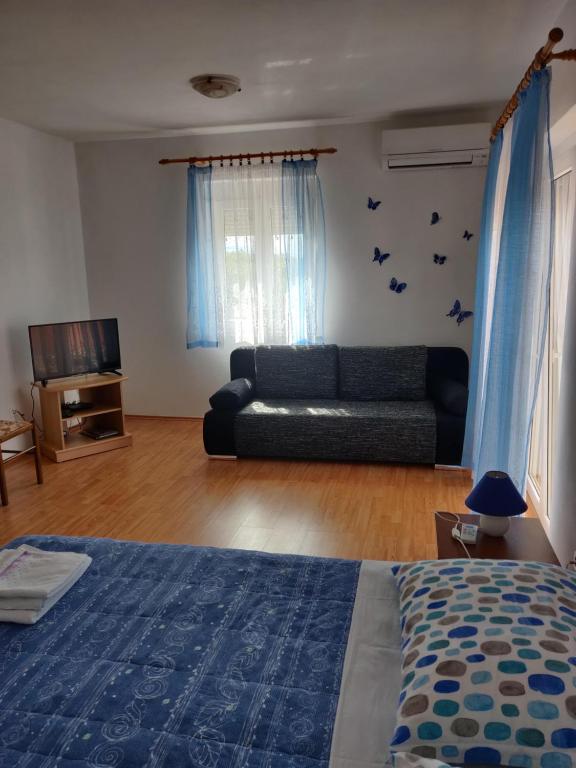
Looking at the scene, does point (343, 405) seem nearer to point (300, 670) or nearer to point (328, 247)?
point (328, 247)

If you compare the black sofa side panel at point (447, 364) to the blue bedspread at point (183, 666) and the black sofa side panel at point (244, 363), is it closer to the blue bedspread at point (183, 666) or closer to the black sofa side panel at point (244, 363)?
the black sofa side panel at point (244, 363)

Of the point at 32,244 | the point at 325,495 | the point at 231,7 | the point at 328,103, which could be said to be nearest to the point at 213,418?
the point at 325,495

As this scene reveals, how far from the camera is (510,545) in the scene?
2.21 meters

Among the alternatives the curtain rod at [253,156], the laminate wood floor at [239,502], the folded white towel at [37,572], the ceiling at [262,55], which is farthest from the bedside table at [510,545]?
the curtain rod at [253,156]

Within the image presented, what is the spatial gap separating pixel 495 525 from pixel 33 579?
1663 millimetres

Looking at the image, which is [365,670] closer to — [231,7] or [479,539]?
[479,539]

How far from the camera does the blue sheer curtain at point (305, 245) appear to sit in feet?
16.5

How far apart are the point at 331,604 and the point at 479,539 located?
0.76m

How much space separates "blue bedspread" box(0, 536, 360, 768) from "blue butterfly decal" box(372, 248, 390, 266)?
3499 millimetres

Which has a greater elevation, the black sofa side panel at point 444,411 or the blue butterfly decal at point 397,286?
the blue butterfly decal at point 397,286

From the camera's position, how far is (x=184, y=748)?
1.29m

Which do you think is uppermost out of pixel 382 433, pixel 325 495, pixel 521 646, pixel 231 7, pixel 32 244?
pixel 231 7

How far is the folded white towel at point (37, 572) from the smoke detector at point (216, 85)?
2932 millimetres

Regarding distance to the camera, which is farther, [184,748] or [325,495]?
[325,495]
